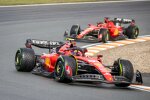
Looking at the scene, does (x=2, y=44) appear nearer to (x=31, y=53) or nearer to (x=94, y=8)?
(x=31, y=53)

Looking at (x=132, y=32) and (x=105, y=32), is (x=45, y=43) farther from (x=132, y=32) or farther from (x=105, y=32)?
(x=132, y=32)

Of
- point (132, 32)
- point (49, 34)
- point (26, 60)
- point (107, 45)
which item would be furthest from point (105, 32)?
point (26, 60)

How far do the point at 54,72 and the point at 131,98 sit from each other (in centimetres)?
309

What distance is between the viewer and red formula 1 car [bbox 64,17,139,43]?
28.7 meters

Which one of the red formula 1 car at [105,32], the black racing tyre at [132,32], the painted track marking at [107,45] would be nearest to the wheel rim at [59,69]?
the painted track marking at [107,45]

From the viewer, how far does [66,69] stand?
17.0 meters

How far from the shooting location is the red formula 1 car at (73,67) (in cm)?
1692

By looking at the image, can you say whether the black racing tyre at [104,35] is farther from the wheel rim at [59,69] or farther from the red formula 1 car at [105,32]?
the wheel rim at [59,69]

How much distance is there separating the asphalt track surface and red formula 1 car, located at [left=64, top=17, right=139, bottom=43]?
1.21 m

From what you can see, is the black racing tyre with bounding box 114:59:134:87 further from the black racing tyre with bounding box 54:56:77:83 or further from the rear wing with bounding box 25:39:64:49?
the rear wing with bounding box 25:39:64:49

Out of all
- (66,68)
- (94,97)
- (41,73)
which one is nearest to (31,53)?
(41,73)

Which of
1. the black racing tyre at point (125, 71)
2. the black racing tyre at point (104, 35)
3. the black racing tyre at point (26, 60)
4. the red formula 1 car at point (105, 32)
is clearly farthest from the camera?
the red formula 1 car at point (105, 32)

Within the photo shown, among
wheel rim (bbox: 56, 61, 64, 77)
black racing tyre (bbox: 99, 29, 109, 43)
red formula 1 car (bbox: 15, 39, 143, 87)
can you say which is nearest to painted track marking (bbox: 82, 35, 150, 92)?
black racing tyre (bbox: 99, 29, 109, 43)

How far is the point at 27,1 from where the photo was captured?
46188 mm
